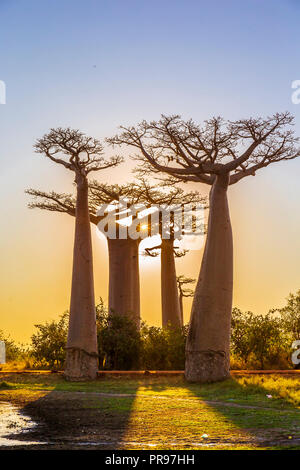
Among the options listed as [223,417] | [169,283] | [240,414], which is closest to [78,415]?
[223,417]

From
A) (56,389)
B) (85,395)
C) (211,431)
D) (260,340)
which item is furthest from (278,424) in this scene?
(260,340)

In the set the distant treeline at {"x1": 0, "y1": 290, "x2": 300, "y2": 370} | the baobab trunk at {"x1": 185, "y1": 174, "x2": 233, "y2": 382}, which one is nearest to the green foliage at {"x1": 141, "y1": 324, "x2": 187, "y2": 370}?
the distant treeline at {"x1": 0, "y1": 290, "x2": 300, "y2": 370}

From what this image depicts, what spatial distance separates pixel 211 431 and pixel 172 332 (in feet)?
39.1

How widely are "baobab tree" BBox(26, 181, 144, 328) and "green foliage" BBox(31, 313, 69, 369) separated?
2469mm

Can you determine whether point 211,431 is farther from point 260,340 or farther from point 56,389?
point 260,340

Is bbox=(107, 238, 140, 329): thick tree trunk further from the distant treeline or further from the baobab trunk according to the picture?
the baobab trunk

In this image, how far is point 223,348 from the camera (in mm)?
15000

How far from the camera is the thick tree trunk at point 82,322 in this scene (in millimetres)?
16297

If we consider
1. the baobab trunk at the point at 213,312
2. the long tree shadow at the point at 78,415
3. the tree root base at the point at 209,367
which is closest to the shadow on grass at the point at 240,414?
the long tree shadow at the point at 78,415

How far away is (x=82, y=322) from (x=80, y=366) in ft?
3.66

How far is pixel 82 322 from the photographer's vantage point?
1641 centimetres

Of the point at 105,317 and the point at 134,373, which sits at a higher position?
the point at 105,317

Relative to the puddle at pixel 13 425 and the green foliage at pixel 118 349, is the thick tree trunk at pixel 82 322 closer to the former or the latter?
the green foliage at pixel 118 349
